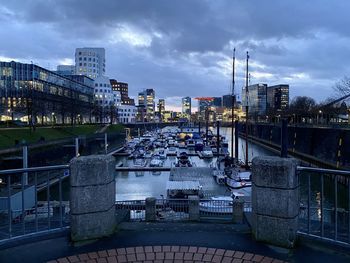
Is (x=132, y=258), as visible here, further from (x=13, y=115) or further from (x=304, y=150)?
(x=13, y=115)

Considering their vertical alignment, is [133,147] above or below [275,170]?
below

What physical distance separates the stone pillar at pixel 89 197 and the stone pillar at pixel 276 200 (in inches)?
114

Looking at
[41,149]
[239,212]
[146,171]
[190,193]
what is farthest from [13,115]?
[239,212]

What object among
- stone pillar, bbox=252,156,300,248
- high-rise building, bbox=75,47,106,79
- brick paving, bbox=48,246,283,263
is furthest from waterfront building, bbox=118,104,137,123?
brick paving, bbox=48,246,283,263

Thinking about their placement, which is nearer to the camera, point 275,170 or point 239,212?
point 275,170

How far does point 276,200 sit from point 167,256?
7.27 ft

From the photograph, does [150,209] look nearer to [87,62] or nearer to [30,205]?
[30,205]

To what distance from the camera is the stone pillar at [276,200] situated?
5.90 meters

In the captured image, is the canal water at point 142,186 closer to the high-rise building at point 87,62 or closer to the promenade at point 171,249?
the promenade at point 171,249

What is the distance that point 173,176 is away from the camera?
39031 mm

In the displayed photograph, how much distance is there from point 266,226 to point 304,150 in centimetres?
6474

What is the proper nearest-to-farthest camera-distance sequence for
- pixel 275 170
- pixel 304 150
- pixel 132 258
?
pixel 132 258 < pixel 275 170 < pixel 304 150

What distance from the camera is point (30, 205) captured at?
20.9 m

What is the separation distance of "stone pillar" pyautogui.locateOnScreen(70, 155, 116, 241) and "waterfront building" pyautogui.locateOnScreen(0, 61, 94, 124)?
67.2m
